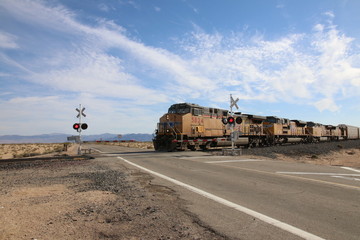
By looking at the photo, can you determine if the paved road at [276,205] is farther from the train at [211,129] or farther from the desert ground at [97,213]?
the train at [211,129]

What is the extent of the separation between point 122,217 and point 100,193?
7.51 feet

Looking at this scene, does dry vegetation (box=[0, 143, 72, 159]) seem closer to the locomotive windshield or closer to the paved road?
the locomotive windshield

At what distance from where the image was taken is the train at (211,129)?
2295 centimetres

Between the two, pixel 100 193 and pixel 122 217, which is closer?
pixel 122 217

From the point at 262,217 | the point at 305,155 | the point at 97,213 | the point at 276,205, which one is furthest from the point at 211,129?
the point at 97,213

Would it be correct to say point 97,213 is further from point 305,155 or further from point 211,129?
point 305,155

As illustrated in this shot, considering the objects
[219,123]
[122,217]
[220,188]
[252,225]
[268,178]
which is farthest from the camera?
[219,123]

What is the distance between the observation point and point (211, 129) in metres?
25.5

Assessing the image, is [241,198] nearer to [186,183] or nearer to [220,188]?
[220,188]

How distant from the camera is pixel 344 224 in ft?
14.0

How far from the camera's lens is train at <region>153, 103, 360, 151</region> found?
23.0 metres

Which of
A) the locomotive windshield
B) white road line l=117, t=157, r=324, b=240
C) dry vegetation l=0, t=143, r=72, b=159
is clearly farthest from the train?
dry vegetation l=0, t=143, r=72, b=159

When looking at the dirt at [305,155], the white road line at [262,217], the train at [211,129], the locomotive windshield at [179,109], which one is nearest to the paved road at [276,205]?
the white road line at [262,217]

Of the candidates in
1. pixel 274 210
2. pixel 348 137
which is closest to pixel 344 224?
pixel 274 210
